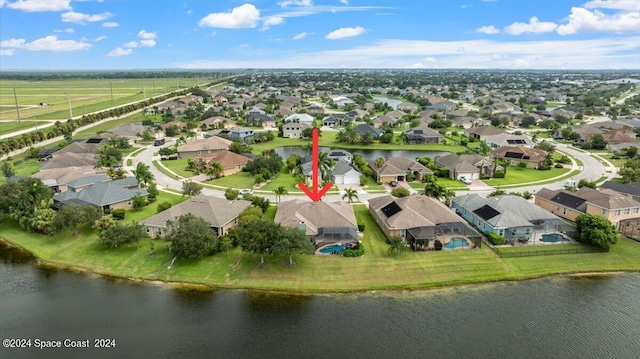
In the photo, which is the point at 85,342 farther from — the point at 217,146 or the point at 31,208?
the point at 217,146

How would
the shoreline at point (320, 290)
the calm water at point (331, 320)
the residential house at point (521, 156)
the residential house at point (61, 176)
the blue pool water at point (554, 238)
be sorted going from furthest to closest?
the residential house at point (521, 156) < the residential house at point (61, 176) < the blue pool water at point (554, 238) < the shoreline at point (320, 290) < the calm water at point (331, 320)

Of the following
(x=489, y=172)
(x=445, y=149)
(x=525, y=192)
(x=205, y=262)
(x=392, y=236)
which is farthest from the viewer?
(x=445, y=149)

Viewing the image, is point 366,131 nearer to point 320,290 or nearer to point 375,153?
point 375,153

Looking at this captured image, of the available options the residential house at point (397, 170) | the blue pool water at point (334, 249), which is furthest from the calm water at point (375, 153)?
the blue pool water at point (334, 249)

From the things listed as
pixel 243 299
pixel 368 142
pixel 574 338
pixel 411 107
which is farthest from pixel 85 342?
pixel 411 107

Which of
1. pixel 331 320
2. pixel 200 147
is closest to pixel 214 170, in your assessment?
pixel 200 147

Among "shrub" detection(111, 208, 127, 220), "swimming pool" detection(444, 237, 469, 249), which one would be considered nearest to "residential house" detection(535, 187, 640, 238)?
"swimming pool" detection(444, 237, 469, 249)

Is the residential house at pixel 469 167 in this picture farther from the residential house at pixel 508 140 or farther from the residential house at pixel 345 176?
the residential house at pixel 508 140
